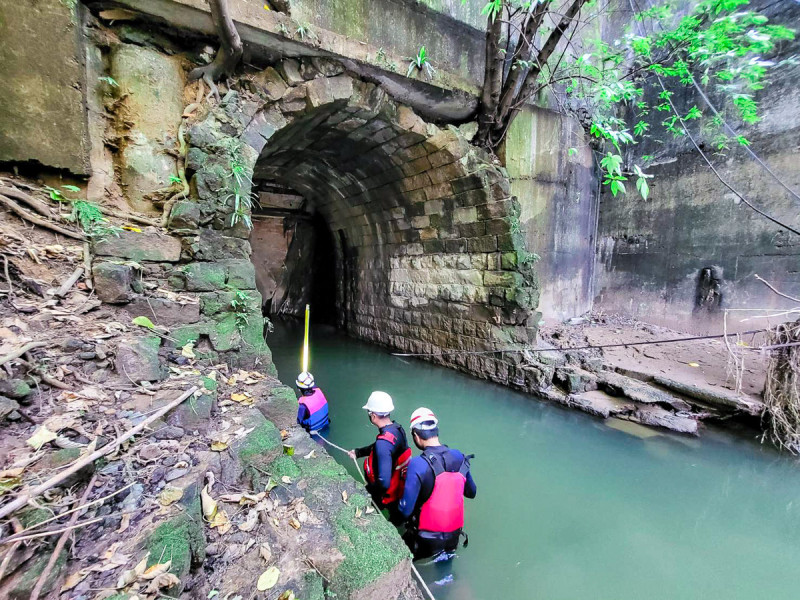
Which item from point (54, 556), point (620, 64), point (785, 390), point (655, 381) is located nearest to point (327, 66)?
point (54, 556)

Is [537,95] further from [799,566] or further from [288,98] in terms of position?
[799,566]

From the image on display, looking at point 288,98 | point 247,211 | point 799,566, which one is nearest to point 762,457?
point 799,566

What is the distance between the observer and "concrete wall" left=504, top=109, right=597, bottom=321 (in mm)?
5492

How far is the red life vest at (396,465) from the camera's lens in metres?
2.49

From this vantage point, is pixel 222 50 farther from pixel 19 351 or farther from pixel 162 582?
pixel 162 582

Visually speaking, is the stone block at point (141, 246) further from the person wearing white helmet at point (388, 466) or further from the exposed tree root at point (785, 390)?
the exposed tree root at point (785, 390)

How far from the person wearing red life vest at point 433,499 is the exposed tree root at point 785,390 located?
10.9 feet

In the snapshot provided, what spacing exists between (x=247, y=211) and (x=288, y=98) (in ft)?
4.29

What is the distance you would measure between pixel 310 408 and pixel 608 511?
8.85ft

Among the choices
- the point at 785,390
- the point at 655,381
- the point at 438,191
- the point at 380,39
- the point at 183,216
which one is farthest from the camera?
the point at 438,191

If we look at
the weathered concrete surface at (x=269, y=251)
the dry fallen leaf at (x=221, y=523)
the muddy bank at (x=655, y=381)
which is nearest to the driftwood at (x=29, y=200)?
the dry fallen leaf at (x=221, y=523)

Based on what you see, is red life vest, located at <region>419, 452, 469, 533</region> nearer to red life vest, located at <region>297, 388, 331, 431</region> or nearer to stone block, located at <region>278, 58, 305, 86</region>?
red life vest, located at <region>297, 388, 331, 431</region>

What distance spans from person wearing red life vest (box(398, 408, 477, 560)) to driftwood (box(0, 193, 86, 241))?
2898 mm

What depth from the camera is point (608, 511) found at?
108 inches
